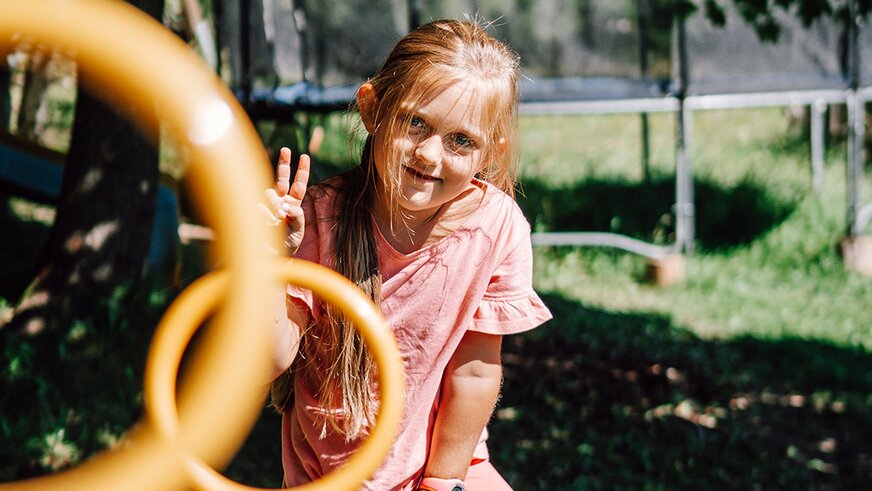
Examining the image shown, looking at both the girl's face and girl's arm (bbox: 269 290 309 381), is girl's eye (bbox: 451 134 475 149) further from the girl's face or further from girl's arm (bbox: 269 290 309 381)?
girl's arm (bbox: 269 290 309 381)

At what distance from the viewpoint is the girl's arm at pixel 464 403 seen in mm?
2186

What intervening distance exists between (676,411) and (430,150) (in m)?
3.27

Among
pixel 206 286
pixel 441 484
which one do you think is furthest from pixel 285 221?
pixel 441 484

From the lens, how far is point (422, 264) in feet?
7.13

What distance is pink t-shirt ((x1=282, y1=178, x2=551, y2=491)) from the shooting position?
2.17 m

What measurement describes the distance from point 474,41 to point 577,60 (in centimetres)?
633

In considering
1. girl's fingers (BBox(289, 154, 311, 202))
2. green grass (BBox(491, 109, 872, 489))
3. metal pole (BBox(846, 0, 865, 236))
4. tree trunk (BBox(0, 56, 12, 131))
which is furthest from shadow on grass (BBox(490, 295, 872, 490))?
A: tree trunk (BBox(0, 56, 12, 131))

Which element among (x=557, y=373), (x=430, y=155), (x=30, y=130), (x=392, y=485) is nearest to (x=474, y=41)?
(x=430, y=155)

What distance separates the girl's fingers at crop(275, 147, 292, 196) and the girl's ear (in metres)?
0.34

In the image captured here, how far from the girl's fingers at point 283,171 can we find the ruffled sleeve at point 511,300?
56 centimetres

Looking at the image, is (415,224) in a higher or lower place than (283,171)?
lower

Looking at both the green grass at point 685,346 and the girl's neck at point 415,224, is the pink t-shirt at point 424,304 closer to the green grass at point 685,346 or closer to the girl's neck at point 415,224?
the girl's neck at point 415,224

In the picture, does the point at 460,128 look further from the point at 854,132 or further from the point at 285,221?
the point at 854,132

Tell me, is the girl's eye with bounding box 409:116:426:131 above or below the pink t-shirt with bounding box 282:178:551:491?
above
